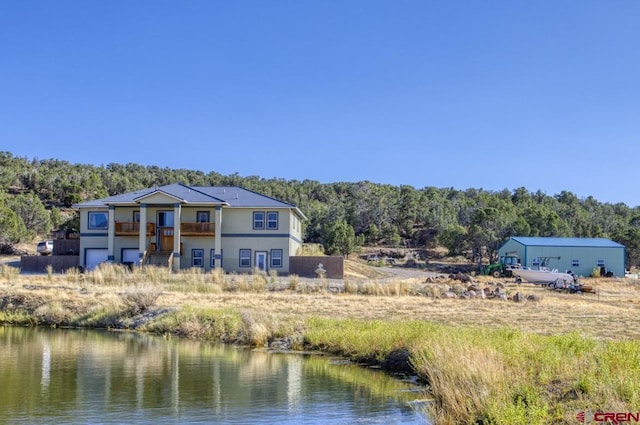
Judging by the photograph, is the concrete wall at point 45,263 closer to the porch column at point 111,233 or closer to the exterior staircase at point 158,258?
the porch column at point 111,233

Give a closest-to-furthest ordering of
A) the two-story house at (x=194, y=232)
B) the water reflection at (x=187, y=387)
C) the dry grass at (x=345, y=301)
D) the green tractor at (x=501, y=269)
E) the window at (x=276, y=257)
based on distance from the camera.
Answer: the water reflection at (x=187, y=387), the dry grass at (x=345, y=301), the two-story house at (x=194, y=232), the window at (x=276, y=257), the green tractor at (x=501, y=269)

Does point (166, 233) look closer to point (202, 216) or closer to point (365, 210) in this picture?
point (202, 216)

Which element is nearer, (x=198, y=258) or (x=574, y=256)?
(x=198, y=258)

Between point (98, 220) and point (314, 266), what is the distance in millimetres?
16459

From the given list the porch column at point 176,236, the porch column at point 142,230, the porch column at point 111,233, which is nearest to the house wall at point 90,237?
the porch column at point 111,233

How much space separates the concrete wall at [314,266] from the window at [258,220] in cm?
332

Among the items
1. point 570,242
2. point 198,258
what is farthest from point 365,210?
point 198,258

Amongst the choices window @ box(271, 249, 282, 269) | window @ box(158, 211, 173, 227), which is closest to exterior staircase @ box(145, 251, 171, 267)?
window @ box(158, 211, 173, 227)

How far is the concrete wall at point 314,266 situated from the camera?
1925 inches

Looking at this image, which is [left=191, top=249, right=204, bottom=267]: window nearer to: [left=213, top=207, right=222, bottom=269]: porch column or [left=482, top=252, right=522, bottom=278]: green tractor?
[left=213, top=207, right=222, bottom=269]: porch column

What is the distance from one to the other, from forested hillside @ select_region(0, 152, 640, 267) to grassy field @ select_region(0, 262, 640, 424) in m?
30.8
